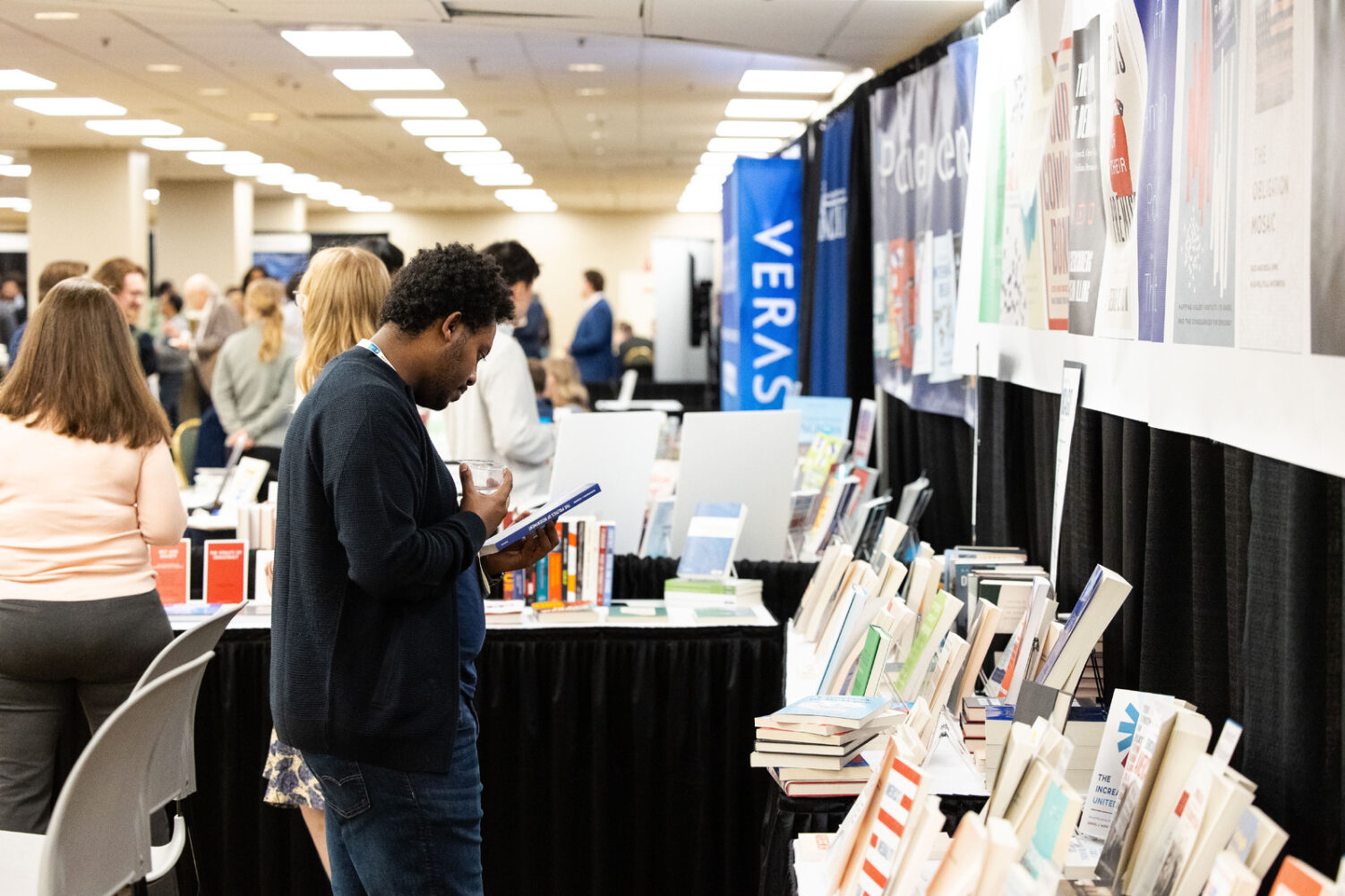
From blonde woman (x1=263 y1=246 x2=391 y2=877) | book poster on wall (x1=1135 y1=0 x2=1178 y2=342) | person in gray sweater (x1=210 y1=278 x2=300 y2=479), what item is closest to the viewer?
book poster on wall (x1=1135 y1=0 x2=1178 y2=342)

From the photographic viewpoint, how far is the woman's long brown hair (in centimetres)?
278

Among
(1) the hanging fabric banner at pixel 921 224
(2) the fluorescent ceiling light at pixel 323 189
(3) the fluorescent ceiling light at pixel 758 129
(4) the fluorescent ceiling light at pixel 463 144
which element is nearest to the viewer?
(1) the hanging fabric banner at pixel 921 224

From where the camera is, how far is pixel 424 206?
65.1 feet

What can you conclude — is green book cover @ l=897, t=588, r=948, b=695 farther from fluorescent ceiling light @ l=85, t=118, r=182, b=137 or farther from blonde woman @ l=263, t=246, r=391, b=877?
fluorescent ceiling light @ l=85, t=118, r=182, b=137

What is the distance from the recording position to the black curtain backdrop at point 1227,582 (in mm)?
1701

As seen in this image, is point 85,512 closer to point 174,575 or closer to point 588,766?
point 174,575

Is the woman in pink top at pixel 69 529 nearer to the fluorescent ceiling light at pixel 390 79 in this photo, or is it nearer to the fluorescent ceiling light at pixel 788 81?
the fluorescent ceiling light at pixel 390 79

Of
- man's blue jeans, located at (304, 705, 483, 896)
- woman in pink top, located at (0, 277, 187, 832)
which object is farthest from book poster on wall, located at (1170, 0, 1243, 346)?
woman in pink top, located at (0, 277, 187, 832)

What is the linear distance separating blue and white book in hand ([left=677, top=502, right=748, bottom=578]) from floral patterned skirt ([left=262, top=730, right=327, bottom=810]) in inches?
53.3

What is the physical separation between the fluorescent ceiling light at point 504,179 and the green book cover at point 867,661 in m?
12.6

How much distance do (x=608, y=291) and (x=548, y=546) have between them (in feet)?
64.6

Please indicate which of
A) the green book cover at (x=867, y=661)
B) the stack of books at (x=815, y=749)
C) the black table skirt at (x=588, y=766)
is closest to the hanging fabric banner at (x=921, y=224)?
the black table skirt at (x=588, y=766)

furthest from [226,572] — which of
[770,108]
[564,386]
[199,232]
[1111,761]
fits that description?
[199,232]

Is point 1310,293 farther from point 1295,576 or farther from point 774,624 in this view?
point 774,624
